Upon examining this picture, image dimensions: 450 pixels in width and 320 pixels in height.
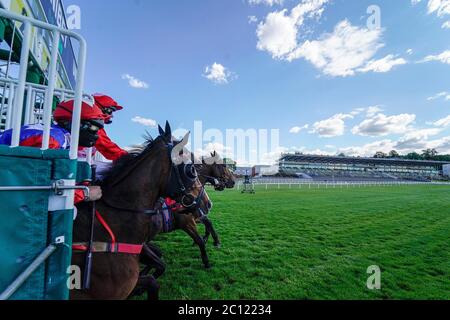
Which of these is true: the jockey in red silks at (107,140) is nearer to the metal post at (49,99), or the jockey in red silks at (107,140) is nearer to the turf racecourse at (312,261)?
the metal post at (49,99)

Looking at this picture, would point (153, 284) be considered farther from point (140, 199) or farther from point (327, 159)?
point (327, 159)

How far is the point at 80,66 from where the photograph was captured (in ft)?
4.38

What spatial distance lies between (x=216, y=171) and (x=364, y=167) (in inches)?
3084

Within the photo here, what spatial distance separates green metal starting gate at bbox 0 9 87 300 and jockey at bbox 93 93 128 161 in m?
1.33

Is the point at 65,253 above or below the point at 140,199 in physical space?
below

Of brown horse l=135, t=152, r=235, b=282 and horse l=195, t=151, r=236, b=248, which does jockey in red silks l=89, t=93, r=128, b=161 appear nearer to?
brown horse l=135, t=152, r=235, b=282

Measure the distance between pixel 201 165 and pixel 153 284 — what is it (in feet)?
12.7

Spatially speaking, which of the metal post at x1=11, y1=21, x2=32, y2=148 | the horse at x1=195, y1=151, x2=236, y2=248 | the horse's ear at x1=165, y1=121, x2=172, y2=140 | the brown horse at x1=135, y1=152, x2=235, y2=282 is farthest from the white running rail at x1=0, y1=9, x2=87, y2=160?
the horse at x1=195, y1=151, x2=236, y2=248

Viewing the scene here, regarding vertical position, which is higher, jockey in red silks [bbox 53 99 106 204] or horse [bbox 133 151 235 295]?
jockey in red silks [bbox 53 99 106 204]

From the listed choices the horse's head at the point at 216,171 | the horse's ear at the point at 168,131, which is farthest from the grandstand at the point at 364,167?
the horse's ear at the point at 168,131

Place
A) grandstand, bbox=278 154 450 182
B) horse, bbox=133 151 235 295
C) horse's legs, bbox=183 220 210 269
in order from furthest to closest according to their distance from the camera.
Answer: grandstand, bbox=278 154 450 182 → horse's legs, bbox=183 220 210 269 → horse, bbox=133 151 235 295

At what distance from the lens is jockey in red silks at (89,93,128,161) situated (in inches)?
104
